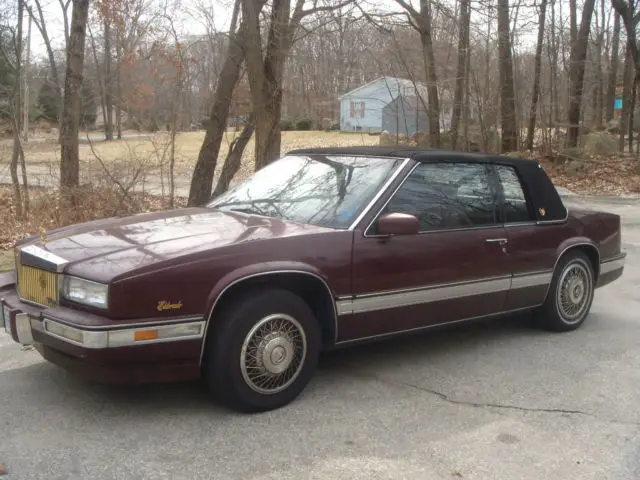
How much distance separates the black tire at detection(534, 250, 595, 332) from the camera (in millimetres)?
5848

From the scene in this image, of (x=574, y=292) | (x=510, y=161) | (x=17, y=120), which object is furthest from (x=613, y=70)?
(x=510, y=161)

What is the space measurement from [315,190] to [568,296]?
2.55 m

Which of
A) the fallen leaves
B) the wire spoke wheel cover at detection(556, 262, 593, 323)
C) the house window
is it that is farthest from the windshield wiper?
the house window

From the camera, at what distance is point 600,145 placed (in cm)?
2373

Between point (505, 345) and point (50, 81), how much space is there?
19753 mm

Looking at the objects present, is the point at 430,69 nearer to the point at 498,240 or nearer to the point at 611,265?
the point at 611,265

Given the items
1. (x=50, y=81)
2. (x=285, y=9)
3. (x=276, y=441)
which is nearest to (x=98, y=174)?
(x=285, y=9)

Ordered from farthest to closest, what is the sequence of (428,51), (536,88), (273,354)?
(536,88), (428,51), (273,354)

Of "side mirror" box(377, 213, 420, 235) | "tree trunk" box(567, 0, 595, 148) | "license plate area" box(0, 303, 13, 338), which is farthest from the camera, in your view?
"tree trunk" box(567, 0, 595, 148)

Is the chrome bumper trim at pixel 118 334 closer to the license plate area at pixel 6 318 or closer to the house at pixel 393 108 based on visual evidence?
the license plate area at pixel 6 318

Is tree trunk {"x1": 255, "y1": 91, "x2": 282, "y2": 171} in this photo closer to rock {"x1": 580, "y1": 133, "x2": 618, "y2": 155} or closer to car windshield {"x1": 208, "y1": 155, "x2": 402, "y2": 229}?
car windshield {"x1": 208, "y1": 155, "x2": 402, "y2": 229}

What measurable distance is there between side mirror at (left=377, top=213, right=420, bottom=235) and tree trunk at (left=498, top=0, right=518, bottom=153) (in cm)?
1646

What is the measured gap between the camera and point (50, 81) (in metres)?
21.6

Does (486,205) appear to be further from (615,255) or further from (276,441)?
(276,441)
